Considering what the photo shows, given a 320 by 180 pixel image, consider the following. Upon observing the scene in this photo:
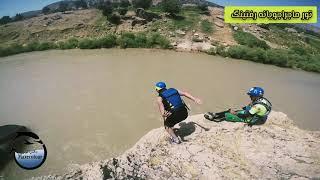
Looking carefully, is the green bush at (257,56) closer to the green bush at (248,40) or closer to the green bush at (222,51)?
the green bush at (222,51)

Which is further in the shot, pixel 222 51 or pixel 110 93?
pixel 222 51

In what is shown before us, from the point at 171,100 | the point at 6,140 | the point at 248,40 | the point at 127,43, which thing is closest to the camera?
the point at 171,100

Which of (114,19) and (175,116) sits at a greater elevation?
(175,116)

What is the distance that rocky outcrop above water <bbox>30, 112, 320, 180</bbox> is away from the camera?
6.18 meters

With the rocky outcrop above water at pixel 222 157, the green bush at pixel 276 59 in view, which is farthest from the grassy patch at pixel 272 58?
the rocky outcrop above water at pixel 222 157

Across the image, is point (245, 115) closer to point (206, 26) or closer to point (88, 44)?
point (88, 44)

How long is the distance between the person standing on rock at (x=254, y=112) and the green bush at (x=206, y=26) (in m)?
29.4

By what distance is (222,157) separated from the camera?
22.3 feet

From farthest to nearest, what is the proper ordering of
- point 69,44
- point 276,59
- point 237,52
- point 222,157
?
point 69,44, point 237,52, point 276,59, point 222,157

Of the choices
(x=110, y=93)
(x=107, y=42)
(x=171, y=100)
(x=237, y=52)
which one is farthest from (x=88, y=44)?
(x=171, y=100)

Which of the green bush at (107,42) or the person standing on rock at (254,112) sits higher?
the person standing on rock at (254,112)

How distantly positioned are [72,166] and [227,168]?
187 inches

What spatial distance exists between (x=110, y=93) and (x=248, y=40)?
21731 millimetres

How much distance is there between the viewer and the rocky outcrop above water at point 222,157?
6.18 m
